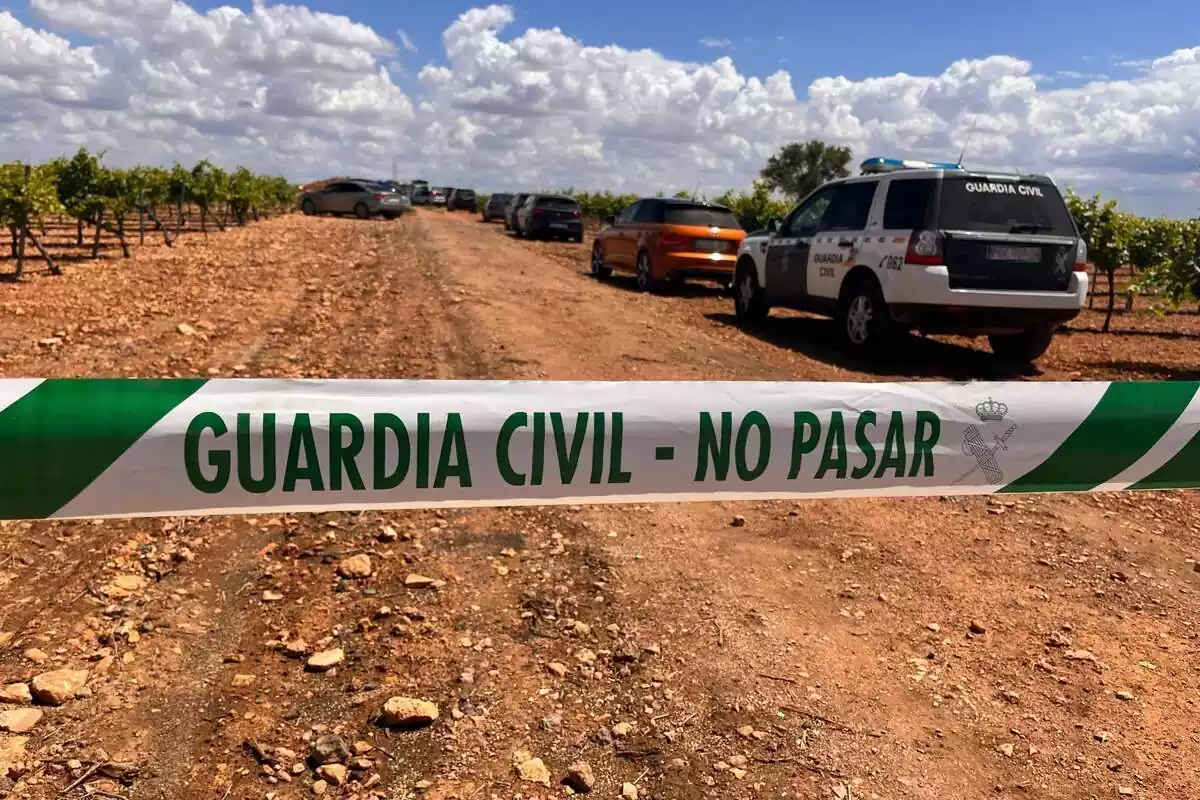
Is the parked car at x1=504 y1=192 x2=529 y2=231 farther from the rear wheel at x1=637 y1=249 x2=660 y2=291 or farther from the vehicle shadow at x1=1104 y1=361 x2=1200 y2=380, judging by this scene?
the vehicle shadow at x1=1104 y1=361 x2=1200 y2=380

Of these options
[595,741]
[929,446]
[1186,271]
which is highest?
[1186,271]

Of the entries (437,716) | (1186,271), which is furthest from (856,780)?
(1186,271)

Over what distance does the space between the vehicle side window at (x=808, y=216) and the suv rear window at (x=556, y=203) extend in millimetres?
18671

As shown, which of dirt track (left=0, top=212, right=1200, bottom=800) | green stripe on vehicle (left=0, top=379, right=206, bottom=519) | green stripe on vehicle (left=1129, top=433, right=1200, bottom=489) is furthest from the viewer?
green stripe on vehicle (left=1129, top=433, right=1200, bottom=489)

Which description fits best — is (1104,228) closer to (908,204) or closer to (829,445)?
(908,204)

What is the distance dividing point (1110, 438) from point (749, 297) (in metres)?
8.41

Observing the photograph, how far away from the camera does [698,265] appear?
13.8 meters

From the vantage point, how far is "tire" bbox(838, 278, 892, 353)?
853cm

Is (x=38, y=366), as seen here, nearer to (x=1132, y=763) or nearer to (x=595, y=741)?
(x=595, y=741)

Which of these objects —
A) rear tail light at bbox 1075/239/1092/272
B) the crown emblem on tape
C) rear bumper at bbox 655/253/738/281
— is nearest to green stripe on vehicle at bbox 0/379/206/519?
the crown emblem on tape

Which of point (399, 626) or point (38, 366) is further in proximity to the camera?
point (38, 366)

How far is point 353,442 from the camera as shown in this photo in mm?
2363

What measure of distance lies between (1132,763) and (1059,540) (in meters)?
1.83

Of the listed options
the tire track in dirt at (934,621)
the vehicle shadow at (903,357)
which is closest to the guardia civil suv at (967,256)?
the vehicle shadow at (903,357)
